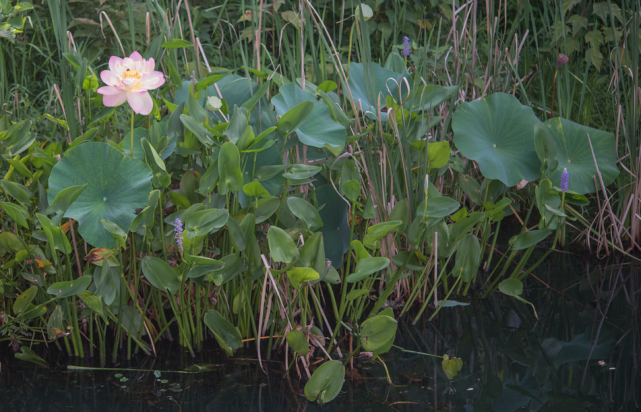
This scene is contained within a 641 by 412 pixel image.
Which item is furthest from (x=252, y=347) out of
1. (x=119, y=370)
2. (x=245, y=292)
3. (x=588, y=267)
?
(x=588, y=267)

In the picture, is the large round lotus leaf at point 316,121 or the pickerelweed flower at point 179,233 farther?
the large round lotus leaf at point 316,121

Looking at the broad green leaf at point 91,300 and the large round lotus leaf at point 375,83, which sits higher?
the large round lotus leaf at point 375,83

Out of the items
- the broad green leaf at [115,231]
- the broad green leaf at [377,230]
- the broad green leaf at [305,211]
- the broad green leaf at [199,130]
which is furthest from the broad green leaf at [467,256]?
the broad green leaf at [115,231]

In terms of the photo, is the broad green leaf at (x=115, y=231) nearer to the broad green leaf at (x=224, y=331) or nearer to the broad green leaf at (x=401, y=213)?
the broad green leaf at (x=224, y=331)

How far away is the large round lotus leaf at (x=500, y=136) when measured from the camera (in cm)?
116

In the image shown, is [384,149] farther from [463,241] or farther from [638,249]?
[638,249]

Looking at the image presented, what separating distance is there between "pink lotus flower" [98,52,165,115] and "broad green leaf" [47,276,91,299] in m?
0.31

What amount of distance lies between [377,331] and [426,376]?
0.18m

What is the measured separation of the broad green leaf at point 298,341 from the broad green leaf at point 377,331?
0.10 meters

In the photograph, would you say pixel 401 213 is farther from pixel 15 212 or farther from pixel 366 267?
pixel 15 212

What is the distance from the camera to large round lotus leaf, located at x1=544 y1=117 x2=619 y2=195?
1.26 m

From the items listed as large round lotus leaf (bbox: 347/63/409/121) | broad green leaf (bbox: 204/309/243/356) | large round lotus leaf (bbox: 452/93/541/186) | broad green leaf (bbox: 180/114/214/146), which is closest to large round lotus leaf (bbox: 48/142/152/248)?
broad green leaf (bbox: 180/114/214/146)

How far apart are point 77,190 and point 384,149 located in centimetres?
63

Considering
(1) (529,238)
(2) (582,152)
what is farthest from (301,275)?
(2) (582,152)
